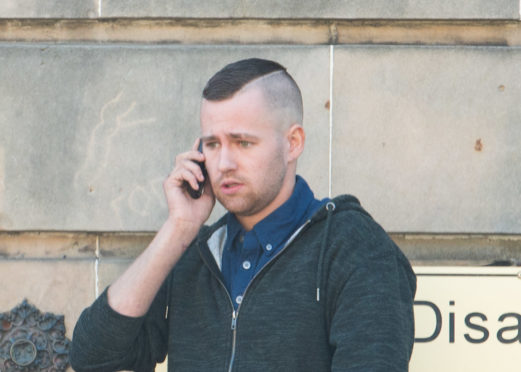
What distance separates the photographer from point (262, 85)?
2.83 m

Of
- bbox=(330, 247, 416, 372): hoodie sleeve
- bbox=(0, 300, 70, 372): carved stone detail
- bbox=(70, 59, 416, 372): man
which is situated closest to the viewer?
bbox=(330, 247, 416, 372): hoodie sleeve

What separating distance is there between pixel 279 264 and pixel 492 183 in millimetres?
1691

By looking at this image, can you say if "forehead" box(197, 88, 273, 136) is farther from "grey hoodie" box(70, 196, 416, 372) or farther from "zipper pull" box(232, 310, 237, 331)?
"zipper pull" box(232, 310, 237, 331)

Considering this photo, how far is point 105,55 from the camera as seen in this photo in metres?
4.10

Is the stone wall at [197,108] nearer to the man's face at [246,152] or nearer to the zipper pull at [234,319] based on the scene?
the man's face at [246,152]

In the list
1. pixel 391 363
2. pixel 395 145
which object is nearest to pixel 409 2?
pixel 395 145

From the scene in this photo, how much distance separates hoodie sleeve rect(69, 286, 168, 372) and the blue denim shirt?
333 millimetres

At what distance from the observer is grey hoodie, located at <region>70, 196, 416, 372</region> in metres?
2.46

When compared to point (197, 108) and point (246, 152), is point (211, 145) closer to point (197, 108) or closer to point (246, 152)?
point (246, 152)

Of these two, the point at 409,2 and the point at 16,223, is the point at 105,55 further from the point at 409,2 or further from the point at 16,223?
the point at 409,2

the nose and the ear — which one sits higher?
the ear

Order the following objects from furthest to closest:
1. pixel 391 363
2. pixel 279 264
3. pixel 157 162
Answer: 1. pixel 157 162
2. pixel 279 264
3. pixel 391 363

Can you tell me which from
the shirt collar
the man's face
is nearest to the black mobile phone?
the man's face

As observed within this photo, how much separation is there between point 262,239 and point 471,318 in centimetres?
148
